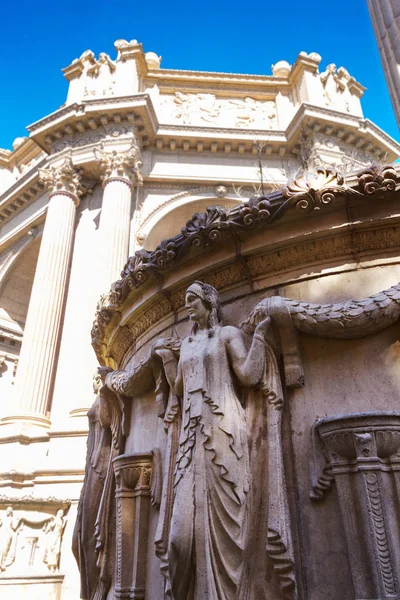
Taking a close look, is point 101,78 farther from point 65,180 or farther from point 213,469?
point 213,469

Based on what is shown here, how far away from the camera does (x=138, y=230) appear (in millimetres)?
19203

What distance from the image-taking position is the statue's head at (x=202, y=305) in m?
3.41

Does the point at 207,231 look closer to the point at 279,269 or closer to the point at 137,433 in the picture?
the point at 279,269

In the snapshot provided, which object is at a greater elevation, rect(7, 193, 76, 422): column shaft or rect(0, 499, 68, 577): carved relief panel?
rect(7, 193, 76, 422): column shaft

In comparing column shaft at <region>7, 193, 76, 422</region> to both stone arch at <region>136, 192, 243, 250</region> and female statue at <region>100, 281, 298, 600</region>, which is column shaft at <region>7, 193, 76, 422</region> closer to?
stone arch at <region>136, 192, 243, 250</region>

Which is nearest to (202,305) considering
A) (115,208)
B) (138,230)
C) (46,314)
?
(46,314)

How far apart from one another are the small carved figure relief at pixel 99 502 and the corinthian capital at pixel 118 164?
15337 mm

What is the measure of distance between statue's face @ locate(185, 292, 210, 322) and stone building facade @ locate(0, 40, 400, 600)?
0.40 metres

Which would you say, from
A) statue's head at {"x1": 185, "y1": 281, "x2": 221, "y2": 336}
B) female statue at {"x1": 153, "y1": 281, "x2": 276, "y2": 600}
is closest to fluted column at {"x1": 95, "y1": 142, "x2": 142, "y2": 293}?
statue's head at {"x1": 185, "y1": 281, "x2": 221, "y2": 336}

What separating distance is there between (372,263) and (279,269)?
0.66 m

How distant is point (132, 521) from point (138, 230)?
16.3 m

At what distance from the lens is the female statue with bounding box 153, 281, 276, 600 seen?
104 inches

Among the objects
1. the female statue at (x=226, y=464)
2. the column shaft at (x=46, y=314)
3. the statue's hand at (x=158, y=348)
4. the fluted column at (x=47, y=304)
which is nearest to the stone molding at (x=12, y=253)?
the fluted column at (x=47, y=304)

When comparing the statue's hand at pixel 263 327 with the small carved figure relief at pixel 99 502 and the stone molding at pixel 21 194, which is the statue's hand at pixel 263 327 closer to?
the small carved figure relief at pixel 99 502
